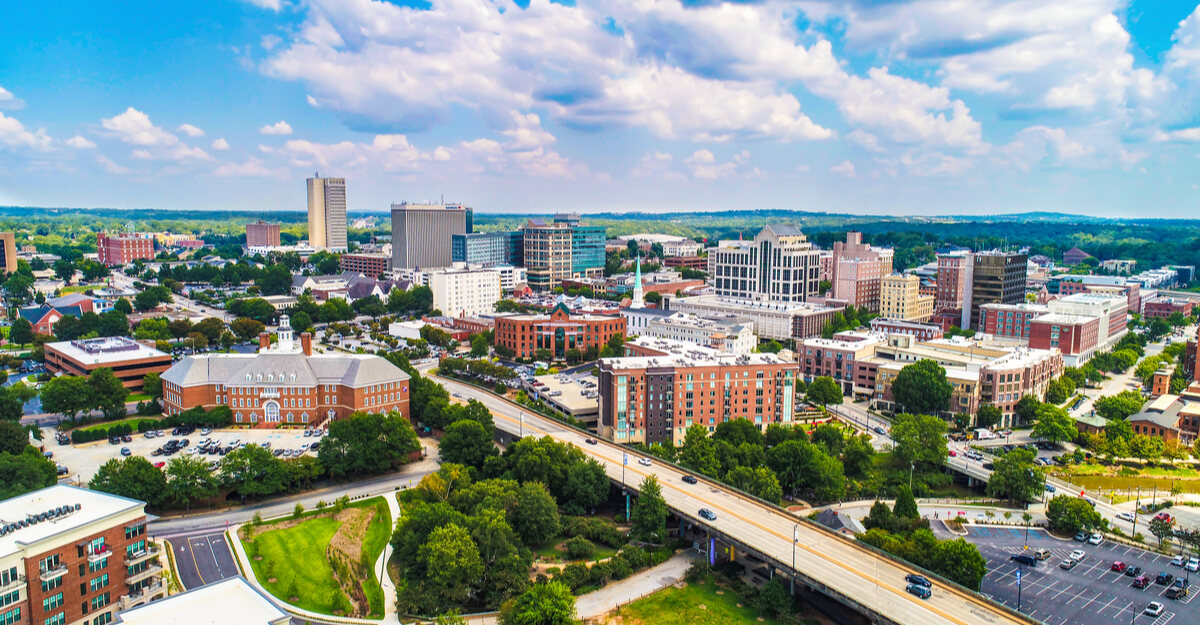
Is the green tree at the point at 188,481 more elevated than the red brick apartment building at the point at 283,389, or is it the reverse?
the red brick apartment building at the point at 283,389

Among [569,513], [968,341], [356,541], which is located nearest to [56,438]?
[356,541]

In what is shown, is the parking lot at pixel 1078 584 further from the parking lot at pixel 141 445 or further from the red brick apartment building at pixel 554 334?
the red brick apartment building at pixel 554 334

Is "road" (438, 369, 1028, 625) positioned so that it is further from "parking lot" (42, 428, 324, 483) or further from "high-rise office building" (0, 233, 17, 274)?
"high-rise office building" (0, 233, 17, 274)

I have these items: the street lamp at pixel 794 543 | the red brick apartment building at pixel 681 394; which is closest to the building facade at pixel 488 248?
the red brick apartment building at pixel 681 394

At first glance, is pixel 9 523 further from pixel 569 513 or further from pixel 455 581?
pixel 569 513

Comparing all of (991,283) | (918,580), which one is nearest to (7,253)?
(991,283)

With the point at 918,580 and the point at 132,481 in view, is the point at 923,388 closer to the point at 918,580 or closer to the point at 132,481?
the point at 918,580
